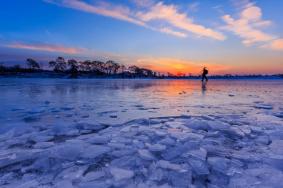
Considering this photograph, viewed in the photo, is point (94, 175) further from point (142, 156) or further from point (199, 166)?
point (199, 166)

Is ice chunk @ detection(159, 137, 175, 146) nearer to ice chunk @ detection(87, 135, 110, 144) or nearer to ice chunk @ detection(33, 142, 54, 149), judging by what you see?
ice chunk @ detection(87, 135, 110, 144)

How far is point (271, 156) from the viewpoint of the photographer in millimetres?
2871

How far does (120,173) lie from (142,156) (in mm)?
538

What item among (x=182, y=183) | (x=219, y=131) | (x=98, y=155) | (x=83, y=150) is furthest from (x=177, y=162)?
(x=219, y=131)

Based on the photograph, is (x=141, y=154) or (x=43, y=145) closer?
(x=141, y=154)

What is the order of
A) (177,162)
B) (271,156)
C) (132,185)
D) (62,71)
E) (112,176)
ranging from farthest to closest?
(62,71)
(271,156)
(177,162)
(112,176)
(132,185)

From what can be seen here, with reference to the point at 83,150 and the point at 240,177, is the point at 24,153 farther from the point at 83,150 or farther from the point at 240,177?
the point at 240,177

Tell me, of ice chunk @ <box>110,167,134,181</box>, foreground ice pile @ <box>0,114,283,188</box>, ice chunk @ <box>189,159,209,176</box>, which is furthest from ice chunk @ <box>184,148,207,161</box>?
ice chunk @ <box>110,167,134,181</box>

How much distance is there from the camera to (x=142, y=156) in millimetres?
2818

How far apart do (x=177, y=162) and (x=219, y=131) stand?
1.74 meters

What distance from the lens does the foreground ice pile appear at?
86.8 inches

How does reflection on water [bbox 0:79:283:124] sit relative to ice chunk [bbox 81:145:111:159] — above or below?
below

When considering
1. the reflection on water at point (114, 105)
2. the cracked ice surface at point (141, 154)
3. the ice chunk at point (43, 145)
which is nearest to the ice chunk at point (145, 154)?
the cracked ice surface at point (141, 154)

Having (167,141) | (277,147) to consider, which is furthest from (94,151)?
(277,147)
